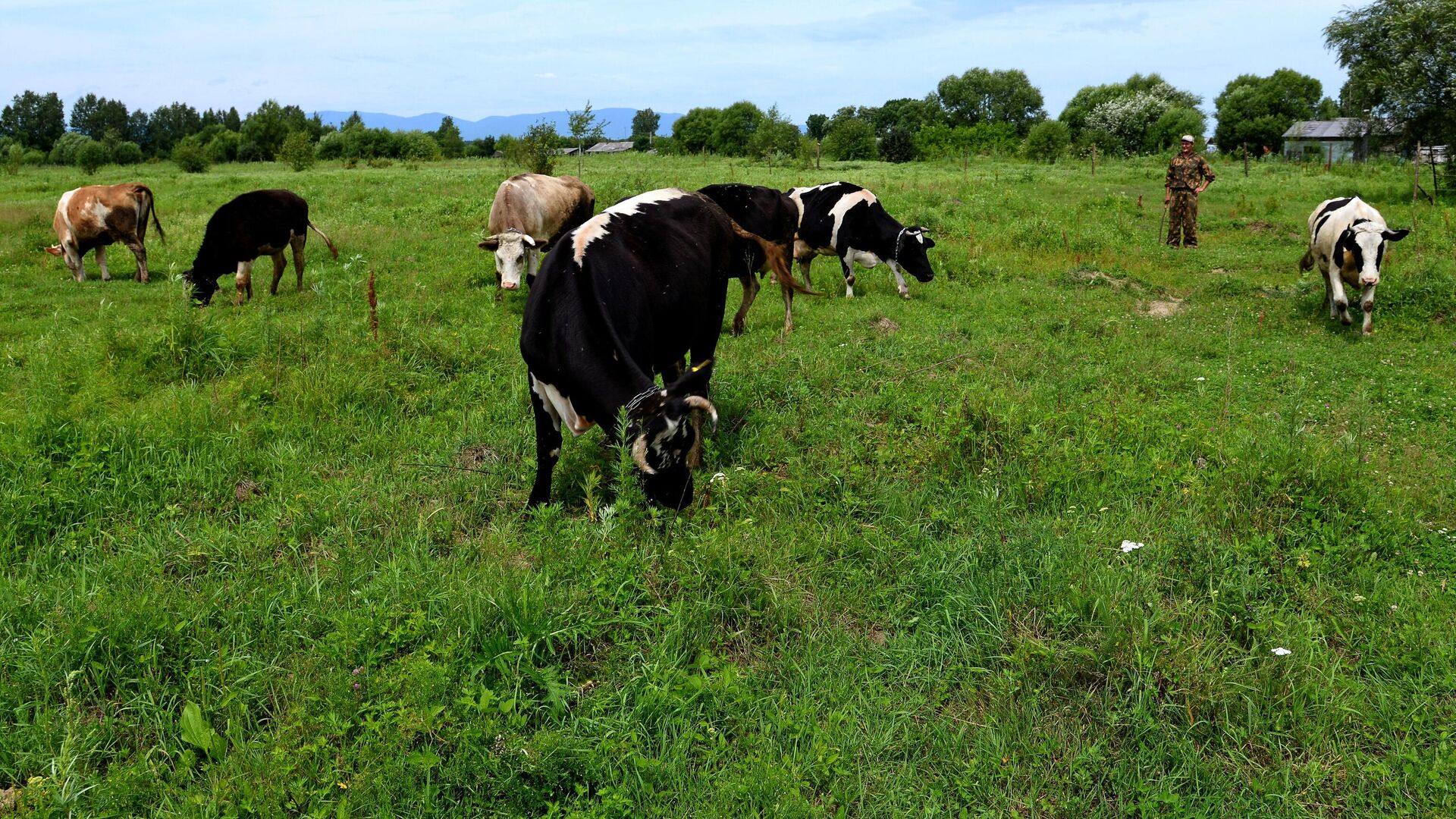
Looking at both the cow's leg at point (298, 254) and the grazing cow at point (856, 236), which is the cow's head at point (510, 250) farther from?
the grazing cow at point (856, 236)

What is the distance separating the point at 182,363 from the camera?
7746mm

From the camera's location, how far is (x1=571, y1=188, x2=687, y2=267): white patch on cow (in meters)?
5.89

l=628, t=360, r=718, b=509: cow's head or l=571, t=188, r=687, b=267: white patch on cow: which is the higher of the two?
l=571, t=188, r=687, b=267: white patch on cow

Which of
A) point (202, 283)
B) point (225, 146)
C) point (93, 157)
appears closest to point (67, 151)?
point (225, 146)

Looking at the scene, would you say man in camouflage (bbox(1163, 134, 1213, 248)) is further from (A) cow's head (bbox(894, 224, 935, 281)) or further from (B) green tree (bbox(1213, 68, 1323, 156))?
(B) green tree (bbox(1213, 68, 1323, 156))

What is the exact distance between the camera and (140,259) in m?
14.0

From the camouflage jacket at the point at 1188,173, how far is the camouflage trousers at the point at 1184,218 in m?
0.13

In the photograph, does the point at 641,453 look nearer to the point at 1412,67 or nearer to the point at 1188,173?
the point at 1188,173

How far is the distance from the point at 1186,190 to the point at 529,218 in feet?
40.4

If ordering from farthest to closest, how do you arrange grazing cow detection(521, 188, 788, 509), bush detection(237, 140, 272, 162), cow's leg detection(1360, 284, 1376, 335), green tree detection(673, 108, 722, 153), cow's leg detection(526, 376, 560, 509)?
green tree detection(673, 108, 722, 153), bush detection(237, 140, 272, 162), cow's leg detection(1360, 284, 1376, 335), cow's leg detection(526, 376, 560, 509), grazing cow detection(521, 188, 788, 509)

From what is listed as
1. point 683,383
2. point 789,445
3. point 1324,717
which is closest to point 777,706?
point 683,383

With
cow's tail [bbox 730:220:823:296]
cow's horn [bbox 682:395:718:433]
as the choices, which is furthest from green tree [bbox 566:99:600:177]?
cow's horn [bbox 682:395:718:433]

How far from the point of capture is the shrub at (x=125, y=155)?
53.3m

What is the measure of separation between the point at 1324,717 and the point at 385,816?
3926 mm
